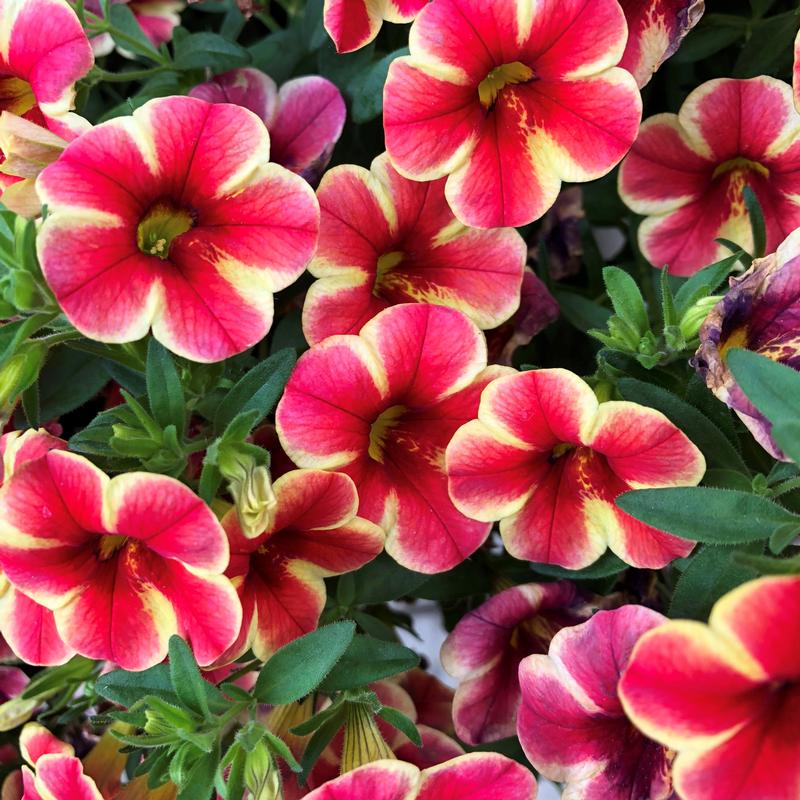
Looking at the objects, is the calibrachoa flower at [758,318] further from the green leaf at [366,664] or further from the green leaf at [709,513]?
the green leaf at [366,664]

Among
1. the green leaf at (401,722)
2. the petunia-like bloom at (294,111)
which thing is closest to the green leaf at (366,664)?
the green leaf at (401,722)

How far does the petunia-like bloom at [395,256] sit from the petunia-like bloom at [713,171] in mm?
163

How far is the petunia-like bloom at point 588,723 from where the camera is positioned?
60 cm

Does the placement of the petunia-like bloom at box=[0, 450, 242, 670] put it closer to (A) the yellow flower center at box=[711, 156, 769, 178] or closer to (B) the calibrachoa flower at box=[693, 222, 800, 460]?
(B) the calibrachoa flower at box=[693, 222, 800, 460]

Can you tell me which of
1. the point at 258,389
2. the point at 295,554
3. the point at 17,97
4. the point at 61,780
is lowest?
the point at 61,780

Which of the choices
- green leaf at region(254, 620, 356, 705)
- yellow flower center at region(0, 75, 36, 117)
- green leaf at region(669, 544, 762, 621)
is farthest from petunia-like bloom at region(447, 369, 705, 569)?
yellow flower center at region(0, 75, 36, 117)

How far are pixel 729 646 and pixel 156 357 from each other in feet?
1.30

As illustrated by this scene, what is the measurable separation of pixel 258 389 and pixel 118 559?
149mm

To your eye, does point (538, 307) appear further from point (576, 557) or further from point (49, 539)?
point (49, 539)

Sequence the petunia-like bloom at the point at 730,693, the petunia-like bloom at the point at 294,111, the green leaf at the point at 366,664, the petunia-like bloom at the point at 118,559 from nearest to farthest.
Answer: the petunia-like bloom at the point at 730,693, the petunia-like bloom at the point at 118,559, the green leaf at the point at 366,664, the petunia-like bloom at the point at 294,111

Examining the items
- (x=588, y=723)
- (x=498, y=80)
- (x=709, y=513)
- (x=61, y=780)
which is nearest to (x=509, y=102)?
(x=498, y=80)

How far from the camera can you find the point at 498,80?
695 millimetres

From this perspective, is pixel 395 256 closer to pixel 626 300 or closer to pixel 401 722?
pixel 626 300

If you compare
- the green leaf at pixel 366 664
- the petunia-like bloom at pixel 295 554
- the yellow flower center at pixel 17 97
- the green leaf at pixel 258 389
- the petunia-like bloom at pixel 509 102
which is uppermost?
the petunia-like bloom at pixel 509 102
